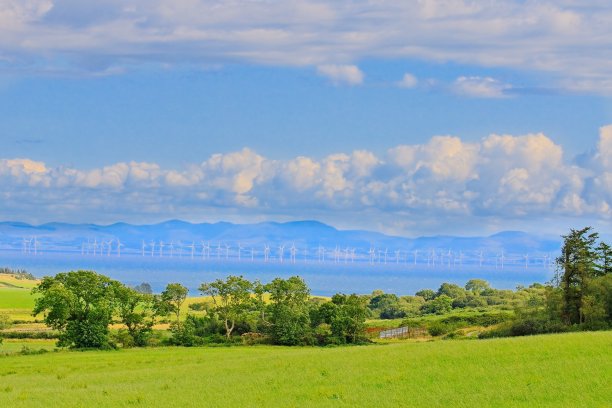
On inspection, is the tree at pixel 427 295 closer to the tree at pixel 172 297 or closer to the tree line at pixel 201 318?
the tree line at pixel 201 318

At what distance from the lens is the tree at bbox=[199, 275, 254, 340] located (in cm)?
7575

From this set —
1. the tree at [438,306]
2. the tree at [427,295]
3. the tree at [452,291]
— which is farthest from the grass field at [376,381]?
the tree at [452,291]

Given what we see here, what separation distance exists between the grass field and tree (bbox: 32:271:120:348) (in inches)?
922

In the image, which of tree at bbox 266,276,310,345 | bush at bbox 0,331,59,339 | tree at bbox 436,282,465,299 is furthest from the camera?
tree at bbox 436,282,465,299

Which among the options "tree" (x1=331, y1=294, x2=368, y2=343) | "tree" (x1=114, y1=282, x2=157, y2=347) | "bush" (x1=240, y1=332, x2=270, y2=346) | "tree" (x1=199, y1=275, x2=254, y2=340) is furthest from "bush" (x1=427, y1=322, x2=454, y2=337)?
"tree" (x1=114, y1=282, x2=157, y2=347)

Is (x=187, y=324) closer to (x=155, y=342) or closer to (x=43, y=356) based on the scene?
(x=155, y=342)

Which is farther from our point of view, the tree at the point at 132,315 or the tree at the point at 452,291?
the tree at the point at 452,291

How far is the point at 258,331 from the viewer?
7556 centimetres

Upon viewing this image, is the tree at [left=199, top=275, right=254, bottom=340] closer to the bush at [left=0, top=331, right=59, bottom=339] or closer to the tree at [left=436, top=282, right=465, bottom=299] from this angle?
the bush at [left=0, top=331, right=59, bottom=339]

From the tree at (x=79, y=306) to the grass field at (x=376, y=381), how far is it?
2342 centimetres

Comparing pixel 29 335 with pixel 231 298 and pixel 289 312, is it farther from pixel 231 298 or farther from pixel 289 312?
pixel 289 312

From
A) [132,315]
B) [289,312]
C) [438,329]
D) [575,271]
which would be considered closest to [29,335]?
[132,315]

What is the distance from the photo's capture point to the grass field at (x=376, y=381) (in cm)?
2742

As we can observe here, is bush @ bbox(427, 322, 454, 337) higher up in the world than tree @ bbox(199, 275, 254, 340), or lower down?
lower down
